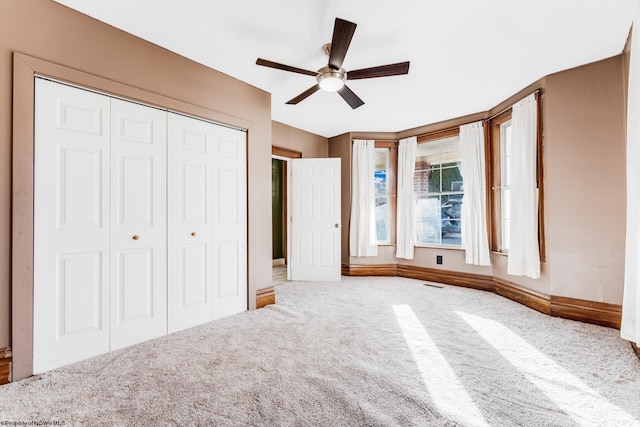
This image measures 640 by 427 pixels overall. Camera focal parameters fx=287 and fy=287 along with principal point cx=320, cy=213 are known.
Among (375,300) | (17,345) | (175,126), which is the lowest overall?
(375,300)

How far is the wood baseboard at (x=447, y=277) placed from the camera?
411 centimetres

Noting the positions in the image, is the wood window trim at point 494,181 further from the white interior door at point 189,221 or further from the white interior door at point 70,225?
the white interior door at point 70,225

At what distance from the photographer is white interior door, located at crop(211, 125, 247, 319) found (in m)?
2.93

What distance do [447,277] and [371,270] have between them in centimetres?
121

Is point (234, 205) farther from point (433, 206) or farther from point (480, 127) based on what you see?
point (480, 127)

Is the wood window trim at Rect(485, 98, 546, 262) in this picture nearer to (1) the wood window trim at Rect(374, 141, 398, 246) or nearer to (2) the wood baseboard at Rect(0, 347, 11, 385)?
(1) the wood window trim at Rect(374, 141, 398, 246)

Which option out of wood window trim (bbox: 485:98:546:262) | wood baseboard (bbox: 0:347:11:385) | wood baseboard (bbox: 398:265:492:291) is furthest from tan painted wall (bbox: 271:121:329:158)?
wood baseboard (bbox: 0:347:11:385)

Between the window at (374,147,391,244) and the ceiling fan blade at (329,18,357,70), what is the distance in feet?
9.78

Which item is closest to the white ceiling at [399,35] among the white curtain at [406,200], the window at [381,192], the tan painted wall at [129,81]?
the tan painted wall at [129,81]

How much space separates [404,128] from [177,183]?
374cm

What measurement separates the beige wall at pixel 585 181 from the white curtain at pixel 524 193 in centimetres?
10

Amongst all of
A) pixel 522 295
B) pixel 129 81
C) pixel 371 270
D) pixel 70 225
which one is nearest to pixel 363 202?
pixel 371 270

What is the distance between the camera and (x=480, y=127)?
407 centimetres

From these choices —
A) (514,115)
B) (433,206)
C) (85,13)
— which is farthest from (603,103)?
(85,13)
